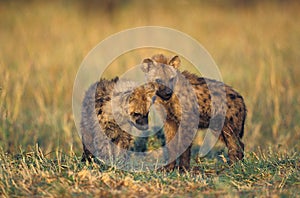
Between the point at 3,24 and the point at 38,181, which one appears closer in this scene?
the point at 38,181

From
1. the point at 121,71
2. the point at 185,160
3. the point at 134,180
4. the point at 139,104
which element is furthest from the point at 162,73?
the point at 121,71

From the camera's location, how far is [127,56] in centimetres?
1162

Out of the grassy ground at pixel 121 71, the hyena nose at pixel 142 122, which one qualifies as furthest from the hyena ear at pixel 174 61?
the grassy ground at pixel 121 71

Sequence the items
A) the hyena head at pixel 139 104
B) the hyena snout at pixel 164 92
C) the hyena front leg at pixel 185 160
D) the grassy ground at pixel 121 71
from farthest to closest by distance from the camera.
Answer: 1. the hyena snout at pixel 164 92
2. the hyena front leg at pixel 185 160
3. the hyena head at pixel 139 104
4. the grassy ground at pixel 121 71

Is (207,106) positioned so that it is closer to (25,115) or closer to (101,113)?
(101,113)

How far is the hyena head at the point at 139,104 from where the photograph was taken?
19.9ft

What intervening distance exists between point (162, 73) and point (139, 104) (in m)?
0.68

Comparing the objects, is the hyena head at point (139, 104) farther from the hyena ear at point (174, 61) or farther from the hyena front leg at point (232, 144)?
the hyena front leg at point (232, 144)

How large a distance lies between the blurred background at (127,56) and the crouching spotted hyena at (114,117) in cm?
141

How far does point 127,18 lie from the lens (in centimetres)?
1481

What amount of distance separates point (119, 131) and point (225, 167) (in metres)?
1.29

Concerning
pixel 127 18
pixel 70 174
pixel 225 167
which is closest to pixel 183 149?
pixel 225 167

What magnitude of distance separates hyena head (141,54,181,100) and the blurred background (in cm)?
195

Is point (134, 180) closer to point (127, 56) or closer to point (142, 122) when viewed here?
point (142, 122)
